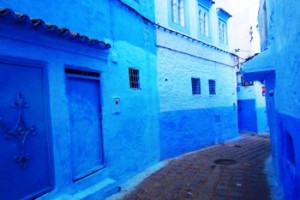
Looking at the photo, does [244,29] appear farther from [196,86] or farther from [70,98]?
[70,98]

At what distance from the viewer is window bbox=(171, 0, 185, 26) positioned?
11.1 meters

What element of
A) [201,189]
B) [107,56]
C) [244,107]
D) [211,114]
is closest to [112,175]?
[201,189]

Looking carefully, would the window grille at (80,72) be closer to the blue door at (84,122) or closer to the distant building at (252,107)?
the blue door at (84,122)

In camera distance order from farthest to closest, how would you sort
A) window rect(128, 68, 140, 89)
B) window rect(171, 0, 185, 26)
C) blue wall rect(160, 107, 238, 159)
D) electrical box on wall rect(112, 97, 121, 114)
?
window rect(171, 0, 185, 26)
blue wall rect(160, 107, 238, 159)
window rect(128, 68, 140, 89)
electrical box on wall rect(112, 97, 121, 114)

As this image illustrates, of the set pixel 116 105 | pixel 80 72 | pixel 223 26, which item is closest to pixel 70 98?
pixel 80 72

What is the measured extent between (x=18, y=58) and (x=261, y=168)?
770cm

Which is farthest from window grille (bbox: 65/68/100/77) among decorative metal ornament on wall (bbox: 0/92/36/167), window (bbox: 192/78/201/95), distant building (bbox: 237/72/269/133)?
distant building (bbox: 237/72/269/133)

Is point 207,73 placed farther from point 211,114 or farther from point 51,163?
point 51,163

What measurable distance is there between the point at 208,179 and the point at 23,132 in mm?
5209

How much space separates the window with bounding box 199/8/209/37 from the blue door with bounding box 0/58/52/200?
402 inches

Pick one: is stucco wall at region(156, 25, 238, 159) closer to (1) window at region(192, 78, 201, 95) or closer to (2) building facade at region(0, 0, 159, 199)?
(1) window at region(192, 78, 201, 95)

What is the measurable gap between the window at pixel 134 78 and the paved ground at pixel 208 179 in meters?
2.84

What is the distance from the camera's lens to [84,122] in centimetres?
573

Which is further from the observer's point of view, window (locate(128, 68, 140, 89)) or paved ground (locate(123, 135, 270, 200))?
window (locate(128, 68, 140, 89))
